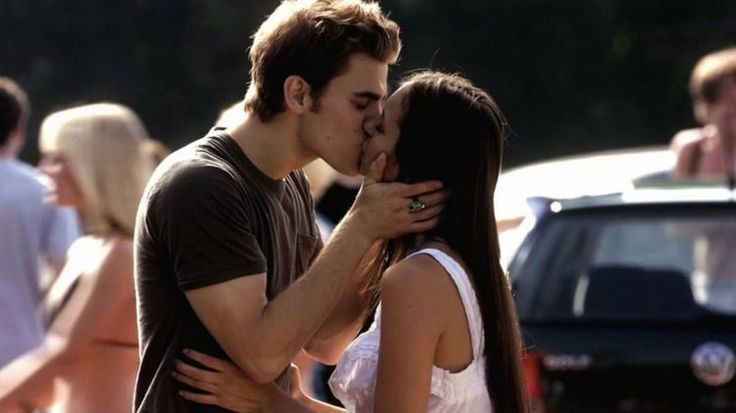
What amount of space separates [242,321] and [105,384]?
1.55 meters

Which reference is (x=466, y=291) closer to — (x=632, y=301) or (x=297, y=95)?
(x=297, y=95)

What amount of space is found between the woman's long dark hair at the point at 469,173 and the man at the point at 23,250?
9.69 feet

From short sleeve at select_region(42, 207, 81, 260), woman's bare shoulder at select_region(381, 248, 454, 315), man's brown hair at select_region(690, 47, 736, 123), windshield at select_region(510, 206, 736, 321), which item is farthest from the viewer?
man's brown hair at select_region(690, 47, 736, 123)

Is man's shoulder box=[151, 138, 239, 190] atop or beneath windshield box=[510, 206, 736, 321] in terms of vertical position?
atop

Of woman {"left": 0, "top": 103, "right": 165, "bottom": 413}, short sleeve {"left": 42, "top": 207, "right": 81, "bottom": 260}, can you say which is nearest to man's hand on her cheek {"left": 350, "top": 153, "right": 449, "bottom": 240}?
woman {"left": 0, "top": 103, "right": 165, "bottom": 413}

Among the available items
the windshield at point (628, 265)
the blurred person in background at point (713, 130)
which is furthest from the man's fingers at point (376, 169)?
the blurred person in background at point (713, 130)

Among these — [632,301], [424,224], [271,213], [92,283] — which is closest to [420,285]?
[424,224]

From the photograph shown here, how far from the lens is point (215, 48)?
18.9 metres

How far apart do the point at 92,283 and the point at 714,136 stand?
12.4 ft

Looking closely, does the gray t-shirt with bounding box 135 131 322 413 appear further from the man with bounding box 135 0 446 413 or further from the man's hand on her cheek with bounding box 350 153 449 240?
the man's hand on her cheek with bounding box 350 153 449 240

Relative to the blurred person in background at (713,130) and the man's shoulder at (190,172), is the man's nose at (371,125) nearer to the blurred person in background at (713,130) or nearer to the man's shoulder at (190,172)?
the man's shoulder at (190,172)

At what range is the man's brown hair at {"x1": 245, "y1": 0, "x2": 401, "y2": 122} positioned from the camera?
128 inches

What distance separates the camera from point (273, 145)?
3.32m

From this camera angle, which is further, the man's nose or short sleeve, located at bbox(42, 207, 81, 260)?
short sleeve, located at bbox(42, 207, 81, 260)
